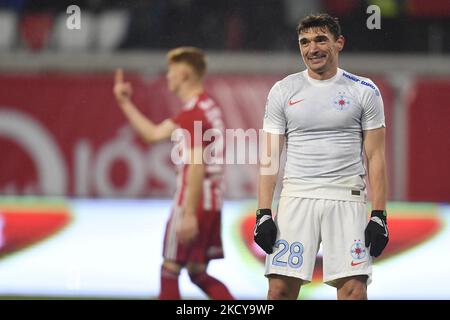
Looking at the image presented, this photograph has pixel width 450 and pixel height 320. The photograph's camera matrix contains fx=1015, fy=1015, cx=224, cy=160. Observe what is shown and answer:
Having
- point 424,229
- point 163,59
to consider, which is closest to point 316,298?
point 424,229

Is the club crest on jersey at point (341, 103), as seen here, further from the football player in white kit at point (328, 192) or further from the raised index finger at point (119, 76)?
the raised index finger at point (119, 76)

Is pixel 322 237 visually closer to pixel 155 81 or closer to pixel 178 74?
pixel 178 74

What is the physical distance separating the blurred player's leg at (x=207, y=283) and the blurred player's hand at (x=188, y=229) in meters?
0.14

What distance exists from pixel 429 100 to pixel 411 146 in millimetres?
372

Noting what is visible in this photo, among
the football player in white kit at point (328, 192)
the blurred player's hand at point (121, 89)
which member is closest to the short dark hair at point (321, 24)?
the football player in white kit at point (328, 192)

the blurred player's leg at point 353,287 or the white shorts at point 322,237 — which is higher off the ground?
the white shorts at point 322,237

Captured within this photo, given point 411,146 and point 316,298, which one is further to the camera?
point 411,146

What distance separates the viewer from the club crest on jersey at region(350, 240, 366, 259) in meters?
4.36

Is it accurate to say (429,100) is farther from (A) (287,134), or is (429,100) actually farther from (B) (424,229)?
(A) (287,134)

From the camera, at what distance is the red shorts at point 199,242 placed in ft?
18.0

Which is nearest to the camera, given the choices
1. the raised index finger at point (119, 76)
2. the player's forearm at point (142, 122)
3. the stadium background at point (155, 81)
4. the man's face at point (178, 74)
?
the man's face at point (178, 74)

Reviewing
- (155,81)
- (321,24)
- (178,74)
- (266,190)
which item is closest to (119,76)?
(155,81)

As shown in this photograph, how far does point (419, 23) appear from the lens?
749 cm

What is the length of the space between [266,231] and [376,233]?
47 cm
